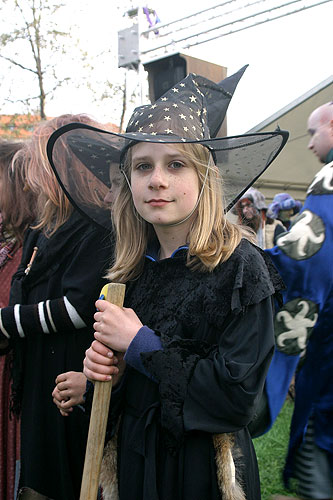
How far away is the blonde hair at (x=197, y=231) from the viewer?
1.35 meters

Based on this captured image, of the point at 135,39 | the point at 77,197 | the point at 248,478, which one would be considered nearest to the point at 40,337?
the point at 77,197

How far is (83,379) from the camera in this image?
165 centimetres

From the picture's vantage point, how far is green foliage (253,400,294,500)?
9.32 ft

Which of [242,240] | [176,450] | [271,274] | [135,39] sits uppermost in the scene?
[135,39]

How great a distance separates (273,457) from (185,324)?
242 cm

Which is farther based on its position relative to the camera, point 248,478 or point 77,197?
point 77,197

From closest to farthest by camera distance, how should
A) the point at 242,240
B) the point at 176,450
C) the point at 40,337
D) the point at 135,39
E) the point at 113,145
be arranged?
the point at 176,450 → the point at 242,240 → the point at 113,145 → the point at 40,337 → the point at 135,39

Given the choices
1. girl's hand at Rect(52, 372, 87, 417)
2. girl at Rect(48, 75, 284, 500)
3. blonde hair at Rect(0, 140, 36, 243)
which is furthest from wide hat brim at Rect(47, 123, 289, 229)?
girl's hand at Rect(52, 372, 87, 417)

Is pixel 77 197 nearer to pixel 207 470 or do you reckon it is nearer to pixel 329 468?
pixel 207 470

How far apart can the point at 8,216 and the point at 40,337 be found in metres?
0.63

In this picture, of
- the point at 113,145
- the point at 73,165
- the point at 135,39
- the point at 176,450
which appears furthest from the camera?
the point at 135,39

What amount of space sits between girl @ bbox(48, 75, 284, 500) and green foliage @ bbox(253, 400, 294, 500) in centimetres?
170

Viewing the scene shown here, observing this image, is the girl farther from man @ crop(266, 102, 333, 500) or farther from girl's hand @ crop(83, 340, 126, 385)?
man @ crop(266, 102, 333, 500)

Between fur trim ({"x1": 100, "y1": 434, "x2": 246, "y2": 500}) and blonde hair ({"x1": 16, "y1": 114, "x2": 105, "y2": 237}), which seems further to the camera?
blonde hair ({"x1": 16, "y1": 114, "x2": 105, "y2": 237})
